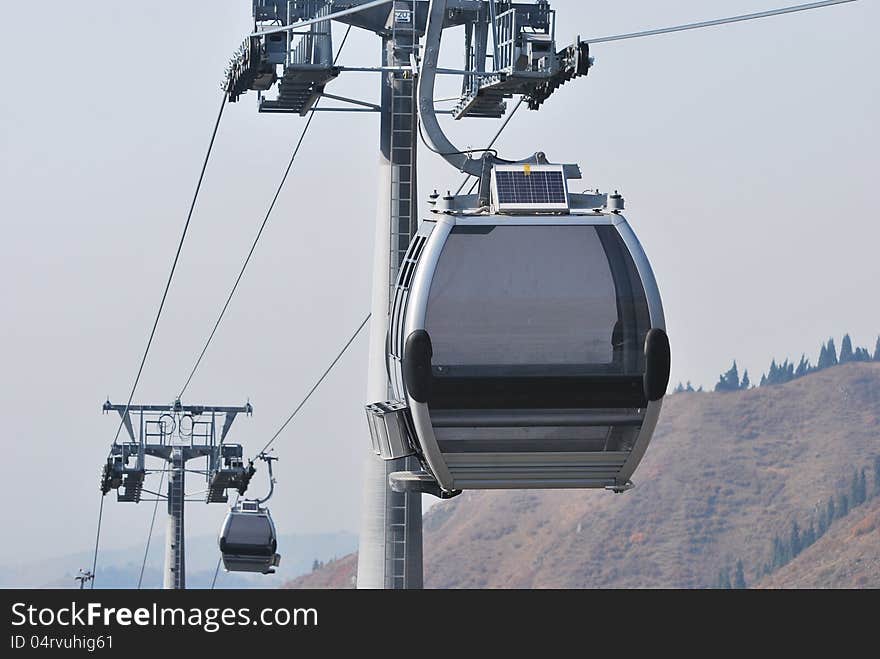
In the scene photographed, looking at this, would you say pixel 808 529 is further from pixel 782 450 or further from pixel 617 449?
pixel 617 449

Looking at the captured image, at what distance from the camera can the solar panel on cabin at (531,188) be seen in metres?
13.1

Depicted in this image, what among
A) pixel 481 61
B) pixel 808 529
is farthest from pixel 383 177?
pixel 808 529

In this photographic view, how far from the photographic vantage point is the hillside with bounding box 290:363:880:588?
174375mm

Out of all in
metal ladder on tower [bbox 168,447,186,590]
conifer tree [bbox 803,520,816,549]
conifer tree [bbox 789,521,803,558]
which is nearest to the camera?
metal ladder on tower [bbox 168,447,186,590]

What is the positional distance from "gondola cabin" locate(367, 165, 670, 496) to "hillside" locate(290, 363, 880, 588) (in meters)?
151

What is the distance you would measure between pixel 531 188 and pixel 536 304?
0.78m

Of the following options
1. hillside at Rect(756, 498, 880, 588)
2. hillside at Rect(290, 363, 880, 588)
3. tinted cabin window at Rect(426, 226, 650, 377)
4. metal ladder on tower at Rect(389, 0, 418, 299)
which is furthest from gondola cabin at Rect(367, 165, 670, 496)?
hillside at Rect(290, 363, 880, 588)

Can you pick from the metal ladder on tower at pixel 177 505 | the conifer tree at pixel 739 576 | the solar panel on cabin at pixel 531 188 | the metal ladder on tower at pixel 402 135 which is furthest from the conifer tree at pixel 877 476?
the solar panel on cabin at pixel 531 188

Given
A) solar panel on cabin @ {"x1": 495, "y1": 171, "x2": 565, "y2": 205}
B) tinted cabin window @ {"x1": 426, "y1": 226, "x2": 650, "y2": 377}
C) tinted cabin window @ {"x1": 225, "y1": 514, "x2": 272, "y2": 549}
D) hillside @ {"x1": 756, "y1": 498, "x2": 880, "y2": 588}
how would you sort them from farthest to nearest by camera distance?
hillside @ {"x1": 756, "y1": 498, "x2": 880, "y2": 588}
tinted cabin window @ {"x1": 225, "y1": 514, "x2": 272, "y2": 549}
solar panel on cabin @ {"x1": 495, "y1": 171, "x2": 565, "y2": 205}
tinted cabin window @ {"x1": 426, "y1": 226, "x2": 650, "y2": 377}

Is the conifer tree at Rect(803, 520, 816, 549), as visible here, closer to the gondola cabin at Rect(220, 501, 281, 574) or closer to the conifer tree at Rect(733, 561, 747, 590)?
the conifer tree at Rect(733, 561, 747, 590)

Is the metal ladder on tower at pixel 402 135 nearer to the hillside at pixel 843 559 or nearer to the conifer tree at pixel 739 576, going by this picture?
the hillside at pixel 843 559

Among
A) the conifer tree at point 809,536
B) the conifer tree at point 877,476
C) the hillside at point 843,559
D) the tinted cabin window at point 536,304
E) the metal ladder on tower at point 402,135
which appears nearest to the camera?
the tinted cabin window at point 536,304

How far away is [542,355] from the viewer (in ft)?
43.6

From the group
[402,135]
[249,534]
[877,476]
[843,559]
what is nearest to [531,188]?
[402,135]
